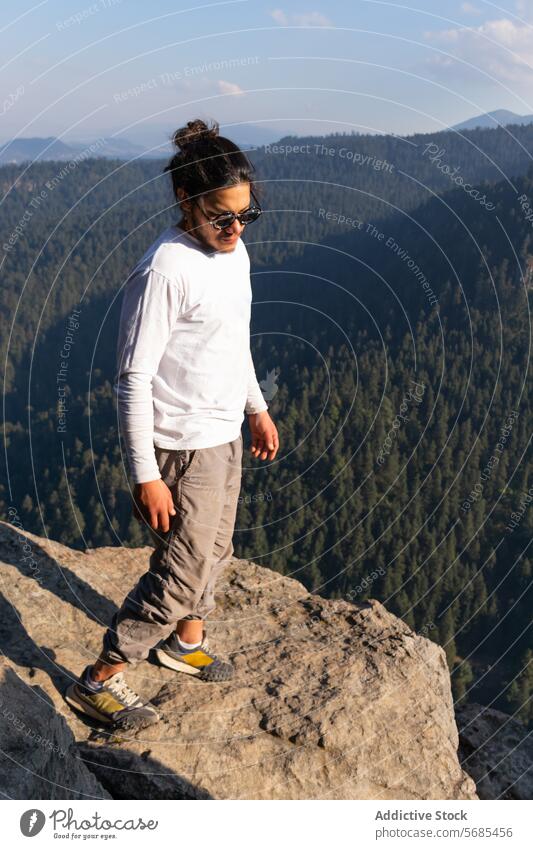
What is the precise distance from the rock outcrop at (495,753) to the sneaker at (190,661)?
266 cm

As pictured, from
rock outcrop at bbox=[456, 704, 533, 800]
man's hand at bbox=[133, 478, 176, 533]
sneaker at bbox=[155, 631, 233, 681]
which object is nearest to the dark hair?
man's hand at bbox=[133, 478, 176, 533]

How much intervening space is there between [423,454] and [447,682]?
8787 centimetres

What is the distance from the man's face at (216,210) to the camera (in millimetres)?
4086

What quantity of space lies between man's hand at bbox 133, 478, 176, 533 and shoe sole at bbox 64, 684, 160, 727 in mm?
1477

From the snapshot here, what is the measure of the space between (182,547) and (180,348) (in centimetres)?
130

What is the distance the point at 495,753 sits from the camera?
6816mm

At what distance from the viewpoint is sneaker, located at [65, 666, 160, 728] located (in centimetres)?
481

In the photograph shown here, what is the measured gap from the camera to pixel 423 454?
92.1 metres

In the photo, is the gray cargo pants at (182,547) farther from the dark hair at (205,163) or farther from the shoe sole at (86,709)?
the dark hair at (205,163)

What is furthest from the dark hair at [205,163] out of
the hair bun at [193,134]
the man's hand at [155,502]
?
the man's hand at [155,502]

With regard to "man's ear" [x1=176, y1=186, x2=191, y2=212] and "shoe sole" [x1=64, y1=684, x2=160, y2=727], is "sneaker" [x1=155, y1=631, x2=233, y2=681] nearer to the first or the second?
"shoe sole" [x1=64, y1=684, x2=160, y2=727]

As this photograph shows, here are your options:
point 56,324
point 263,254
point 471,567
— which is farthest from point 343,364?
point 56,324

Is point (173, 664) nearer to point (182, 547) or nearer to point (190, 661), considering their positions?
point (190, 661)

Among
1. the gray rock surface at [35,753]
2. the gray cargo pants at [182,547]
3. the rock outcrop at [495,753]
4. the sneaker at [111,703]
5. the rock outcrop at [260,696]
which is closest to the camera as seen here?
the gray rock surface at [35,753]
